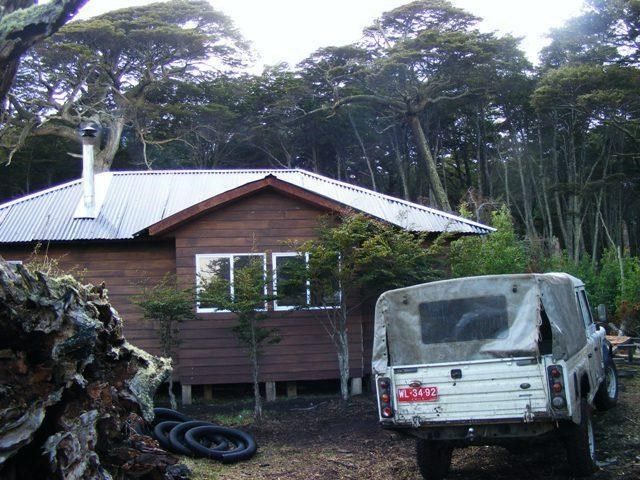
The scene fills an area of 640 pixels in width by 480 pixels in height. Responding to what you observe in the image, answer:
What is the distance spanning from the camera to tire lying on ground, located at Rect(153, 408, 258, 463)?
9.09 meters

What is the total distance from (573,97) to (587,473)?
22244 millimetres

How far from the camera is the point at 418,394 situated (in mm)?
7023

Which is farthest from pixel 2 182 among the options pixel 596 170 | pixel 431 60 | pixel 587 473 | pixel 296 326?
pixel 587 473

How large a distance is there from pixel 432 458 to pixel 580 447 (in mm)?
1445

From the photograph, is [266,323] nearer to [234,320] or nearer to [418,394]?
[234,320]

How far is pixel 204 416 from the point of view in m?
12.1

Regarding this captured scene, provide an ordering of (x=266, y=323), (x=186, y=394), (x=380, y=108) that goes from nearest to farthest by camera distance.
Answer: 1. (x=186, y=394)
2. (x=266, y=323)
3. (x=380, y=108)

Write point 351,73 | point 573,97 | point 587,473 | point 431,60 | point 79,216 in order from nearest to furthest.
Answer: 1. point 587,473
2. point 79,216
3. point 573,97
4. point 431,60
5. point 351,73

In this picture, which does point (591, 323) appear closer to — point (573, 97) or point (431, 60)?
point (573, 97)

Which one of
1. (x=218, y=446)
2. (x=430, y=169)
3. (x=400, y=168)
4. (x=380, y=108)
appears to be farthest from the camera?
(x=400, y=168)

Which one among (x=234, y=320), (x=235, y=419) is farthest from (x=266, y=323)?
(x=235, y=419)

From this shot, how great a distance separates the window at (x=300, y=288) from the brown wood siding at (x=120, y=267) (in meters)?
2.85

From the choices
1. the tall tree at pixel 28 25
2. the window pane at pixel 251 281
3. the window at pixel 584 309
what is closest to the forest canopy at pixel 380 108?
the window pane at pixel 251 281

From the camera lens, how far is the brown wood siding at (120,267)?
46.6 ft
